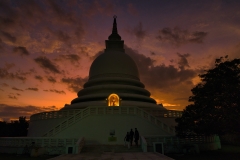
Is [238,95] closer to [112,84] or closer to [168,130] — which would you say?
[168,130]

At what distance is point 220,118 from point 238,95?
2444mm

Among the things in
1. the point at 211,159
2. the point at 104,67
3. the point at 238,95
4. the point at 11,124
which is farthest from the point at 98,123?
the point at 11,124

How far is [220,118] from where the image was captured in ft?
58.0

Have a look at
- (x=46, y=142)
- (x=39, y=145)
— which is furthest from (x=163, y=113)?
(x=39, y=145)

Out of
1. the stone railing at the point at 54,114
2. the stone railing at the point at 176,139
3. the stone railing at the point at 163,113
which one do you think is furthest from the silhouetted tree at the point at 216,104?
the stone railing at the point at 54,114

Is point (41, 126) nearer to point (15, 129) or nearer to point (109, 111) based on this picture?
point (109, 111)

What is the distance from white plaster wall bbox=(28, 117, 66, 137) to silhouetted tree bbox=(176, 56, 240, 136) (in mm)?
16524

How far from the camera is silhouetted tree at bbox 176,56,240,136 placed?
17.2 meters

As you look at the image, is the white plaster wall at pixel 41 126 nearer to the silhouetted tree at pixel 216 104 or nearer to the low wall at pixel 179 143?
the low wall at pixel 179 143

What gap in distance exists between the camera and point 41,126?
96.1ft

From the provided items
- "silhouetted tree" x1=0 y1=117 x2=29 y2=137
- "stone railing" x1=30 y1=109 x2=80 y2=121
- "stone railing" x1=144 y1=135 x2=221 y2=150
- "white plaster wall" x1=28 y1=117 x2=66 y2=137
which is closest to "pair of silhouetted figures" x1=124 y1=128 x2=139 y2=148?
"stone railing" x1=144 y1=135 x2=221 y2=150

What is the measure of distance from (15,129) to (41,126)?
1322cm

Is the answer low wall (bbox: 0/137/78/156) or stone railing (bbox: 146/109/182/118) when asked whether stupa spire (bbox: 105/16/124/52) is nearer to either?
stone railing (bbox: 146/109/182/118)

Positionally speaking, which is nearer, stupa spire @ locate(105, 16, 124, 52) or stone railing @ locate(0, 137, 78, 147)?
stone railing @ locate(0, 137, 78, 147)
